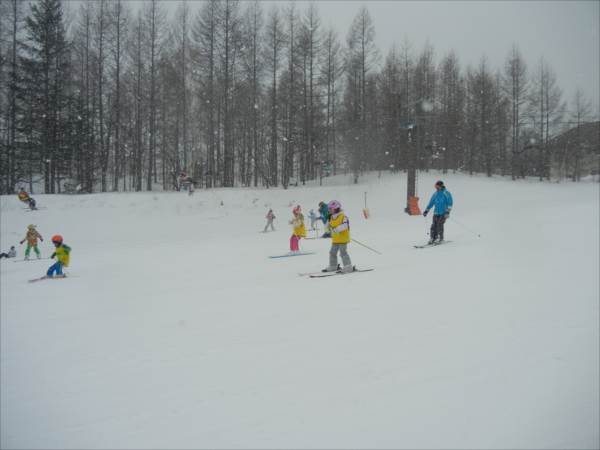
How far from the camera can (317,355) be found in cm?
380

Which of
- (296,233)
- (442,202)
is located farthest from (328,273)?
(442,202)

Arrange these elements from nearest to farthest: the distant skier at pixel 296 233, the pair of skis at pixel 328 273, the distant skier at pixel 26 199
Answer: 1. the pair of skis at pixel 328 273
2. the distant skier at pixel 296 233
3. the distant skier at pixel 26 199

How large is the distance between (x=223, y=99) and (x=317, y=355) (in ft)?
93.5

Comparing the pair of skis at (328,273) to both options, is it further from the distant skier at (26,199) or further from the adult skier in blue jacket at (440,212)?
the distant skier at (26,199)

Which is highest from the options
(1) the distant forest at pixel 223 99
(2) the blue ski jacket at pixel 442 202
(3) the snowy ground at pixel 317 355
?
(1) the distant forest at pixel 223 99

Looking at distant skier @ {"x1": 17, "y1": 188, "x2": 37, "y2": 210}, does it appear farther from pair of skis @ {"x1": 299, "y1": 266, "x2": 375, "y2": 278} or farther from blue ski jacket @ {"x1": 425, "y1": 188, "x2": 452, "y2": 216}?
blue ski jacket @ {"x1": 425, "y1": 188, "x2": 452, "y2": 216}

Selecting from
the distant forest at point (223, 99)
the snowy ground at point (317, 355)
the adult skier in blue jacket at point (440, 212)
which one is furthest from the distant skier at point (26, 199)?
the adult skier in blue jacket at point (440, 212)

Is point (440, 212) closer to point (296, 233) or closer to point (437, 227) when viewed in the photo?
point (437, 227)

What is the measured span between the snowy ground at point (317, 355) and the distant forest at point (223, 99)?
17.8 metres

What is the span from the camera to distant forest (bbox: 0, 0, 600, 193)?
27.1 meters

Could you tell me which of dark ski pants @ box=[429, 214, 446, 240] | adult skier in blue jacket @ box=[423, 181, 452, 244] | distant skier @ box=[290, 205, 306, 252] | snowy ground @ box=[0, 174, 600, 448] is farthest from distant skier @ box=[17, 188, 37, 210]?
dark ski pants @ box=[429, 214, 446, 240]

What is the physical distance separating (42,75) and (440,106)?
4128cm

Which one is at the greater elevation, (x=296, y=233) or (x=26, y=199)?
(x=26, y=199)

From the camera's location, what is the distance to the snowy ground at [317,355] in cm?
269
